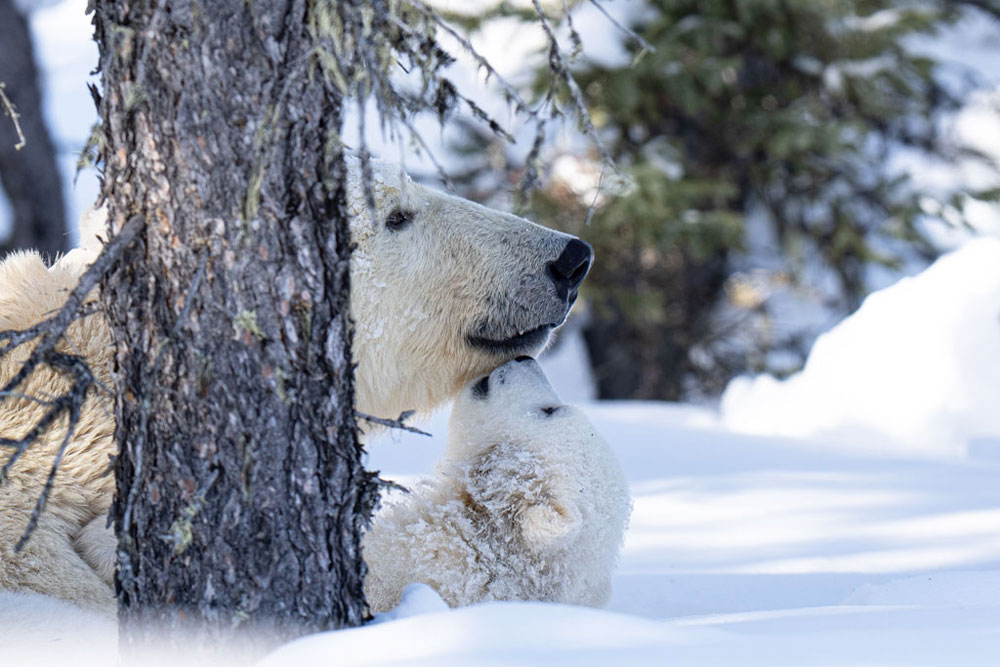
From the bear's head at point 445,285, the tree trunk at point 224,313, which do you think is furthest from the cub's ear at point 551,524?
the tree trunk at point 224,313

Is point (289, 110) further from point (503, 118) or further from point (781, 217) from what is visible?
point (781, 217)

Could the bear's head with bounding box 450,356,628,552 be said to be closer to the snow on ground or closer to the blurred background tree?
the snow on ground

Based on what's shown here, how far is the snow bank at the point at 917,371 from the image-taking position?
5.71 meters

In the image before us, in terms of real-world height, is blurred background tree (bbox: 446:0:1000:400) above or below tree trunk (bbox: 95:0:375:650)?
above

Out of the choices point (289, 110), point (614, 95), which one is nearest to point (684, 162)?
point (614, 95)

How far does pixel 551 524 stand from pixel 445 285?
0.72 m

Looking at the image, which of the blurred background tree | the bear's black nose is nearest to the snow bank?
the blurred background tree

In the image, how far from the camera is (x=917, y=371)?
5871mm

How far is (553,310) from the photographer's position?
2680 millimetres

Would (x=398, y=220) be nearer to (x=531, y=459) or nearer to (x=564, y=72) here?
(x=531, y=459)

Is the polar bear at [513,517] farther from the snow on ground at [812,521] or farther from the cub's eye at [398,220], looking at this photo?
the cub's eye at [398,220]

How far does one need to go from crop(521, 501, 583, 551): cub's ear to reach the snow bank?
349cm

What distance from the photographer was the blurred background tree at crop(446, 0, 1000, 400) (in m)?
9.43

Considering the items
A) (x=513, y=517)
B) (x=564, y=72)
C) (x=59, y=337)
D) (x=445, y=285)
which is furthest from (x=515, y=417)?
(x=59, y=337)
